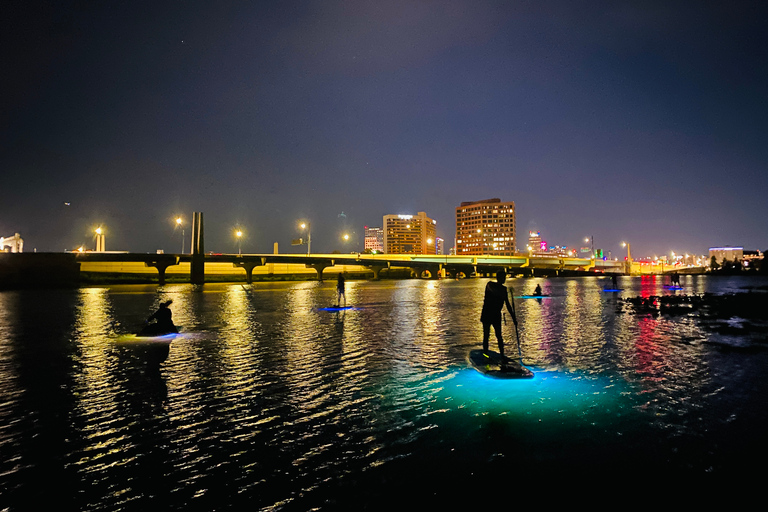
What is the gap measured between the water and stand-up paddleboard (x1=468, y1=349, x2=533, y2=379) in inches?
12.9

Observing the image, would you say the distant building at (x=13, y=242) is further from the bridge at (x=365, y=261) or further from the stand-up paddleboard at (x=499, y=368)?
Answer: the stand-up paddleboard at (x=499, y=368)

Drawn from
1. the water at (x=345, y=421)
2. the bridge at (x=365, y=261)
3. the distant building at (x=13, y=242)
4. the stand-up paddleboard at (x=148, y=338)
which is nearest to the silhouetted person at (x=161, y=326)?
the stand-up paddleboard at (x=148, y=338)

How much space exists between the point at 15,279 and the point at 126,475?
7541 centimetres

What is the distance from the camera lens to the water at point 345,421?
4969 millimetres

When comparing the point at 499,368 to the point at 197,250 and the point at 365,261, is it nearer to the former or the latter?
the point at 197,250

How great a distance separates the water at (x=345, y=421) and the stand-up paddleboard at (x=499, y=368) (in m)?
0.33

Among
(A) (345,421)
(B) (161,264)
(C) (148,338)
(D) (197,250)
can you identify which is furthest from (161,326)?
(B) (161,264)

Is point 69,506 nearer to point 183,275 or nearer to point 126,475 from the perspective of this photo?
point 126,475

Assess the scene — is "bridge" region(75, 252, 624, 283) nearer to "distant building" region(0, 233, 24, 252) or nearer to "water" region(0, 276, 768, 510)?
"water" region(0, 276, 768, 510)

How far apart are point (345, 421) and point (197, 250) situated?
7466cm

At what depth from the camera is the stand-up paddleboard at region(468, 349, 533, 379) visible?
9766mm

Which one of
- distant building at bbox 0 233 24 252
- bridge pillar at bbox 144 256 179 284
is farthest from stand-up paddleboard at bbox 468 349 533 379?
distant building at bbox 0 233 24 252

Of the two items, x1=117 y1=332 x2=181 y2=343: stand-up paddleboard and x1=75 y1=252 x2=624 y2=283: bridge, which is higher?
x1=75 y1=252 x2=624 y2=283: bridge

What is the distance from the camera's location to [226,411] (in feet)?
24.7
